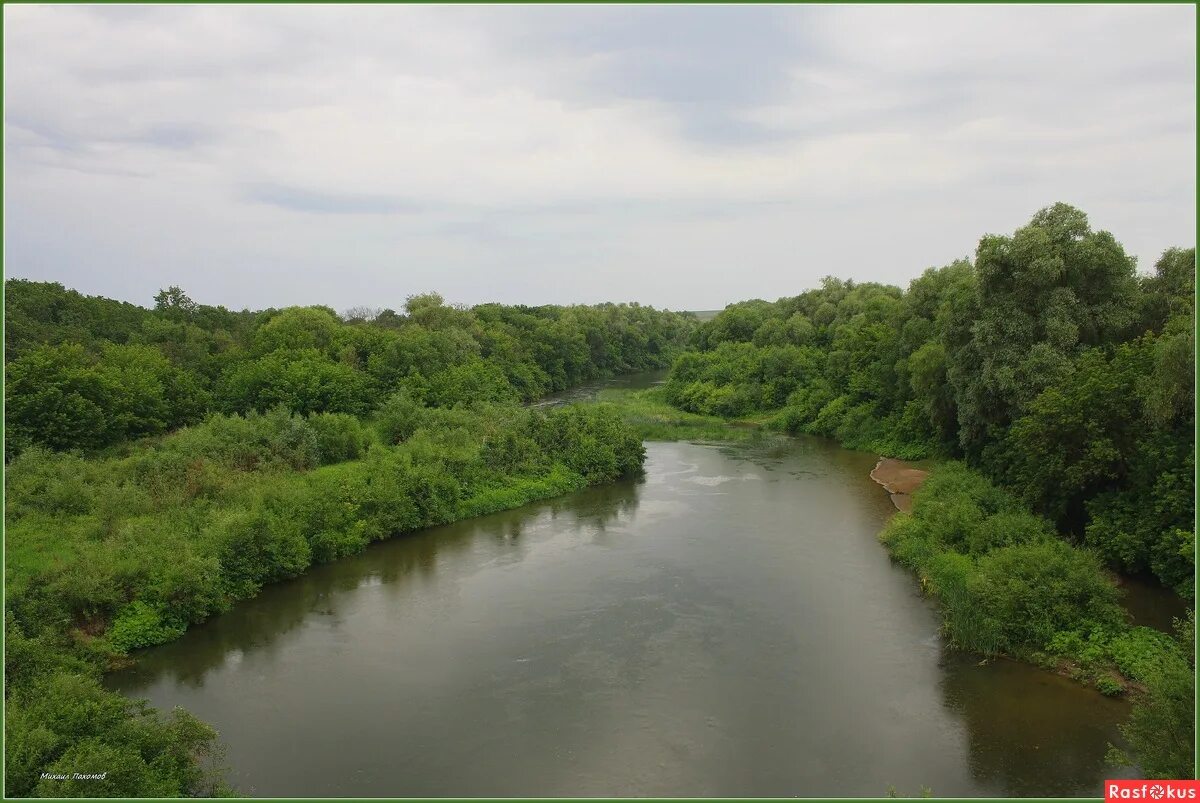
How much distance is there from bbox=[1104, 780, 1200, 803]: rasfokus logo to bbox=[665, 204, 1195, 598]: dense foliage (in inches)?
304

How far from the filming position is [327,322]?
49406 mm

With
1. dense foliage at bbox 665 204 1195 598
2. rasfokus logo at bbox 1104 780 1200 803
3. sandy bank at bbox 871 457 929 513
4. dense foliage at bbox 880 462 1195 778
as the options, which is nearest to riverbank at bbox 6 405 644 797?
sandy bank at bbox 871 457 929 513

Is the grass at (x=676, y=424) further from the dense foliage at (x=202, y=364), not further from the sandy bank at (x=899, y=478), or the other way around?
the sandy bank at (x=899, y=478)

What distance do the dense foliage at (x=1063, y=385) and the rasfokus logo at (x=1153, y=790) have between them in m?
7.72

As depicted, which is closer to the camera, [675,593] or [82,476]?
[675,593]

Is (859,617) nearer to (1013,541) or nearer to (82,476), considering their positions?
(1013,541)

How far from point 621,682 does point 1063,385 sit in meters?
15.9

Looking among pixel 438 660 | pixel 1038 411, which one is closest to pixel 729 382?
pixel 1038 411

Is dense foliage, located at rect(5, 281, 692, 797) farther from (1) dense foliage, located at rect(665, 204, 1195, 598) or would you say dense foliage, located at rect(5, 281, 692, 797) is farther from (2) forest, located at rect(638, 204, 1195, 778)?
(2) forest, located at rect(638, 204, 1195, 778)

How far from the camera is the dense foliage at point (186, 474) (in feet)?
41.9

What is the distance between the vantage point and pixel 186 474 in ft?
81.7

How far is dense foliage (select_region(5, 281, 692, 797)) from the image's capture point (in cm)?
1278

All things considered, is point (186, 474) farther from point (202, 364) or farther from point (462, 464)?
point (202, 364)

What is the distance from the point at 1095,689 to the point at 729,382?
4115 centimetres
